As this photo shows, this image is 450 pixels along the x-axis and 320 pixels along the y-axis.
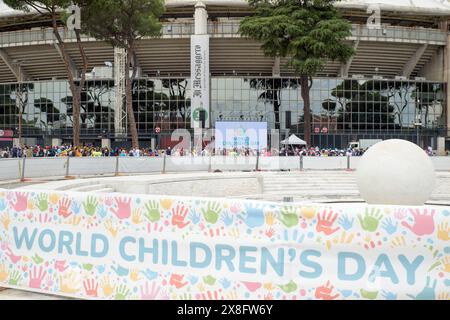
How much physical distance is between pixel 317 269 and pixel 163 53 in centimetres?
4583

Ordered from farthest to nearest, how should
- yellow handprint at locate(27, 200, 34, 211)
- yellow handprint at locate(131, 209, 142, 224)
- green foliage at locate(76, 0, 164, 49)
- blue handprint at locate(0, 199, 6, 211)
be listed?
1. green foliage at locate(76, 0, 164, 49)
2. blue handprint at locate(0, 199, 6, 211)
3. yellow handprint at locate(27, 200, 34, 211)
4. yellow handprint at locate(131, 209, 142, 224)

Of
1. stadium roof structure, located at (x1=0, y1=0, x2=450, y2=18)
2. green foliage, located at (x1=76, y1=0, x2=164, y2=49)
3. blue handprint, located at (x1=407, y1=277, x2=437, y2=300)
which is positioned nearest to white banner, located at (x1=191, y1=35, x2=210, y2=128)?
stadium roof structure, located at (x1=0, y1=0, x2=450, y2=18)

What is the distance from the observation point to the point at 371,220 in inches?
160

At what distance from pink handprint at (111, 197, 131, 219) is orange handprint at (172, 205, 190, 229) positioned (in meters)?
0.54

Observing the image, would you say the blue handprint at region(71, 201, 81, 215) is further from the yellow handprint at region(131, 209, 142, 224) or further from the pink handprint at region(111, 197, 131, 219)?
the yellow handprint at region(131, 209, 142, 224)

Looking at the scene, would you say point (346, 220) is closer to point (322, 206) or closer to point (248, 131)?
point (322, 206)

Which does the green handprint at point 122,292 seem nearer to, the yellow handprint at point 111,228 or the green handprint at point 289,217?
the yellow handprint at point 111,228

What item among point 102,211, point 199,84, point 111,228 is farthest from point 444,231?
point 199,84

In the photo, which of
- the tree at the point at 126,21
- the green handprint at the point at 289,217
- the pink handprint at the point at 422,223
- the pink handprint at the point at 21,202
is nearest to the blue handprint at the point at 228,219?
the green handprint at the point at 289,217

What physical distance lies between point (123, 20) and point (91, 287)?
30951 millimetres

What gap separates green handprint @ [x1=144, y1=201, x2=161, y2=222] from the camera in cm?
470

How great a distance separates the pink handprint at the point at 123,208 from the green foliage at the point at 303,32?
2932 centimetres

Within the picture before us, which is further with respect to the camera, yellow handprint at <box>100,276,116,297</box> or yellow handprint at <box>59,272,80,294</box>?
yellow handprint at <box>59,272,80,294</box>

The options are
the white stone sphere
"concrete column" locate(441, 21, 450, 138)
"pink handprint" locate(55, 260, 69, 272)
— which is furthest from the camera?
"concrete column" locate(441, 21, 450, 138)
